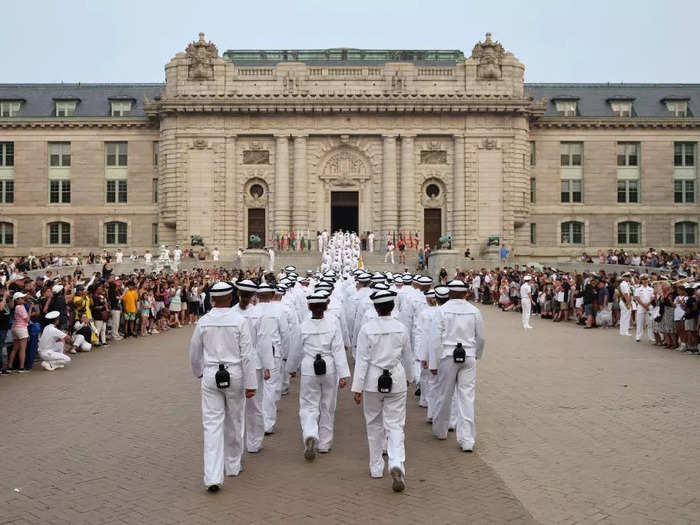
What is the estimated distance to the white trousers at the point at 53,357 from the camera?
1812 centimetres

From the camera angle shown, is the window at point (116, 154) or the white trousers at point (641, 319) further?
the window at point (116, 154)

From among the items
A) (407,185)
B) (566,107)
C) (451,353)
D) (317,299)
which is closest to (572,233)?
(566,107)

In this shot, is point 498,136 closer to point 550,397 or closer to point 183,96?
point 183,96

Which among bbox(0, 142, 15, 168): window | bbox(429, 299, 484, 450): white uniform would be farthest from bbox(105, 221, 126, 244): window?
bbox(429, 299, 484, 450): white uniform

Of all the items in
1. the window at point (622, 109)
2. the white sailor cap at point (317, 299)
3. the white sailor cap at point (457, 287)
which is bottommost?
the white sailor cap at point (317, 299)

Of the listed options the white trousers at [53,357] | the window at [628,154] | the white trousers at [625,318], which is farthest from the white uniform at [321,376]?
the window at [628,154]

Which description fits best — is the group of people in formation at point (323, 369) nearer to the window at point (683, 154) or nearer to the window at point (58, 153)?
the window at point (58, 153)

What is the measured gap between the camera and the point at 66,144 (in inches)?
2375

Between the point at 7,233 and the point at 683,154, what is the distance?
189ft

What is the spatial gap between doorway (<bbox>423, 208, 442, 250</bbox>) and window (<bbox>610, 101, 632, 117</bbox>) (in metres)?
18.4

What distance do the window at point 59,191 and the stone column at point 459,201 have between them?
107ft

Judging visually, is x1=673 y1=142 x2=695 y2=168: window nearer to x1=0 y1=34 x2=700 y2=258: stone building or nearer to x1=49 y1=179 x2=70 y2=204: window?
x1=0 y1=34 x2=700 y2=258: stone building

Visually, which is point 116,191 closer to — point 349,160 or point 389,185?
point 349,160

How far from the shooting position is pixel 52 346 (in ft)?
61.2
